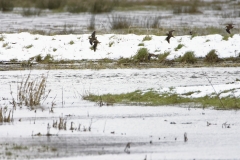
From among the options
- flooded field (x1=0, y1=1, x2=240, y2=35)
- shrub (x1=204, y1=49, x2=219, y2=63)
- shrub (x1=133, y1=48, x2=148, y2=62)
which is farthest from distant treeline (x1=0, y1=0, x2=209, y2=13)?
shrub (x1=204, y1=49, x2=219, y2=63)

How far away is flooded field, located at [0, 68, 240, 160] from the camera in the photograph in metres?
9.69

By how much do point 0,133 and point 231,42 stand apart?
1515 cm

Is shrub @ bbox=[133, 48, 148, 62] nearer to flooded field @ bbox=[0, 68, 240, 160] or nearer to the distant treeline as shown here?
flooded field @ bbox=[0, 68, 240, 160]

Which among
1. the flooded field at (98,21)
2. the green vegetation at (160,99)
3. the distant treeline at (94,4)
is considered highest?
the distant treeline at (94,4)

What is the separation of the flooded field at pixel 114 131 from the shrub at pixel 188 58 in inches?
260

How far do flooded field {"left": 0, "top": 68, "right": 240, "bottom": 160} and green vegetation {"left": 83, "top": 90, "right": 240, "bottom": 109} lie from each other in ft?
1.24

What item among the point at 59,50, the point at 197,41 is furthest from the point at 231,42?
the point at 59,50

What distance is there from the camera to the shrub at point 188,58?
23.5 meters

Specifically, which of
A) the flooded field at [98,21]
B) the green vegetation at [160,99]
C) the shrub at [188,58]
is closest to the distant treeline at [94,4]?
the flooded field at [98,21]

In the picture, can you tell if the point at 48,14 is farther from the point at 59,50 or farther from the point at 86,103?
the point at 86,103

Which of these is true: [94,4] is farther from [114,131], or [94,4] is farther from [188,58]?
[114,131]

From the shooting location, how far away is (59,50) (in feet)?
80.5

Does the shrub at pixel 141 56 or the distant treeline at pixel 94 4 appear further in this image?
the distant treeline at pixel 94 4

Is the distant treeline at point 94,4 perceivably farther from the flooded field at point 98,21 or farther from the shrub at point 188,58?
the shrub at point 188,58
